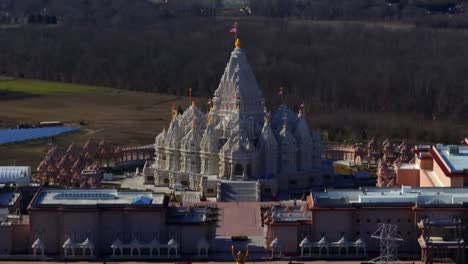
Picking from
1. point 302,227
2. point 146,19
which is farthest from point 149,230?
point 146,19

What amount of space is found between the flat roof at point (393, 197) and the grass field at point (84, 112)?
78.1 ft

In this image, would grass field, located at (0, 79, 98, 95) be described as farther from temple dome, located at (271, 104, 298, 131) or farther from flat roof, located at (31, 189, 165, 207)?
flat roof, located at (31, 189, 165, 207)

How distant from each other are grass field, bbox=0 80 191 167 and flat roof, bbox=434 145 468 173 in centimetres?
2395

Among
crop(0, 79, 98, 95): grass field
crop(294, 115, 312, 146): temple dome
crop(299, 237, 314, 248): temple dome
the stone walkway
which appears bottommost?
crop(299, 237, 314, 248): temple dome

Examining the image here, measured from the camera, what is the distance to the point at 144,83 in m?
120

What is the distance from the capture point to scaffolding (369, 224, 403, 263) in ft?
201

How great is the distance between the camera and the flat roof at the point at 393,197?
64.3m

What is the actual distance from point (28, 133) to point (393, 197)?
35762 millimetres

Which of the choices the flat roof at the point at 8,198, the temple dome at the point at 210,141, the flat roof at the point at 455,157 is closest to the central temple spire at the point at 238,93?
the temple dome at the point at 210,141

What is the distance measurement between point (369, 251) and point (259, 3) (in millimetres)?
103423

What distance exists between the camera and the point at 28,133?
94.5 metres

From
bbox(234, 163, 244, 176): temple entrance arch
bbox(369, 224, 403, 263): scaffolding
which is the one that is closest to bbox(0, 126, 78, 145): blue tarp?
bbox(234, 163, 244, 176): temple entrance arch

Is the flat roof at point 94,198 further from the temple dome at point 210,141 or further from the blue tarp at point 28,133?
the blue tarp at point 28,133

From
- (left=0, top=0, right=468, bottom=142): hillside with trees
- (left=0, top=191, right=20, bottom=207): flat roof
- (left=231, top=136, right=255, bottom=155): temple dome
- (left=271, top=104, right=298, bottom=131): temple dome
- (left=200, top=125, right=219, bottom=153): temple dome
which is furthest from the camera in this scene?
(left=0, top=0, right=468, bottom=142): hillside with trees
